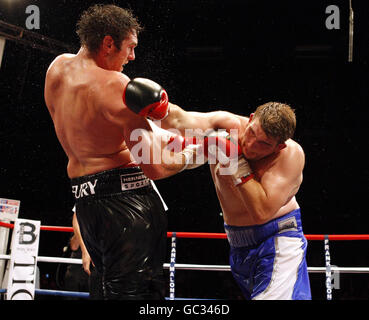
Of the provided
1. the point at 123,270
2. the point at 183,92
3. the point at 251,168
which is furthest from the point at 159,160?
the point at 183,92

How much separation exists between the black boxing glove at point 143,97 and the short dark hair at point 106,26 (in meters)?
0.26

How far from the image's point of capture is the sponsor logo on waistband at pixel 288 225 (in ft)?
6.78

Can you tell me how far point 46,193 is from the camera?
8586 mm

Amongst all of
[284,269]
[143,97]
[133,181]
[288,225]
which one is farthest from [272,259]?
[143,97]

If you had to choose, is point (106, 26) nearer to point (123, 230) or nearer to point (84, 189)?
point (84, 189)

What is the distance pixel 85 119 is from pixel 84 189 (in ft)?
0.78

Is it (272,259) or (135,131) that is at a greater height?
(135,131)

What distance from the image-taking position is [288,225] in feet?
6.85

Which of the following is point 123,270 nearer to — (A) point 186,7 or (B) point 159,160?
(B) point 159,160

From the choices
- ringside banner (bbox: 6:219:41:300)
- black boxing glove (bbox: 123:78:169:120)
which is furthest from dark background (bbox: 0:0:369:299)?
black boxing glove (bbox: 123:78:169:120)

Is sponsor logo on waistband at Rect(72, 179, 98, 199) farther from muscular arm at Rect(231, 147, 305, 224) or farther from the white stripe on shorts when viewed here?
the white stripe on shorts

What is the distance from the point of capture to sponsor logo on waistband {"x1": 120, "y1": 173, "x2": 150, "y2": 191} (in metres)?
1.51

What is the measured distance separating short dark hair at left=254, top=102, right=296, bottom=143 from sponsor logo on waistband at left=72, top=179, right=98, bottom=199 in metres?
0.80
